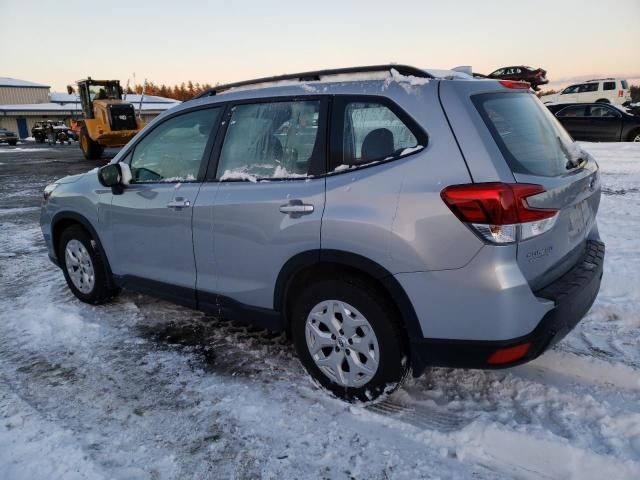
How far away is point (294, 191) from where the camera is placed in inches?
114

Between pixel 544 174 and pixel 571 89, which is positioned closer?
pixel 544 174

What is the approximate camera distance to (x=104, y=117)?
20.1m

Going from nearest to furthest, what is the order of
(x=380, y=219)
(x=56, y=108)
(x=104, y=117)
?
(x=380, y=219)
(x=104, y=117)
(x=56, y=108)

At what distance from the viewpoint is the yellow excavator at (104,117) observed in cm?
1992

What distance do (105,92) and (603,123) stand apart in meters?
19.0

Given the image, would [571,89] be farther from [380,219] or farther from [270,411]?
[270,411]

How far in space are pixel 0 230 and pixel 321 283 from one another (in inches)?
274

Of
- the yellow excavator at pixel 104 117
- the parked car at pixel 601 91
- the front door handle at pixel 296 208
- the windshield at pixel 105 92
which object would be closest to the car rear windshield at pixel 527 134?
the front door handle at pixel 296 208

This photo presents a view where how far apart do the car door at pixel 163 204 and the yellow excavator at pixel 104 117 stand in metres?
17.3

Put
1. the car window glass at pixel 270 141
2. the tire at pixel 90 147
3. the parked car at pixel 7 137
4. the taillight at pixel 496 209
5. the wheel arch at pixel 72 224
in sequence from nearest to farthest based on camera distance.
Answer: the taillight at pixel 496 209
the car window glass at pixel 270 141
the wheel arch at pixel 72 224
the tire at pixel 90 147
the parked car at pixel 7 137

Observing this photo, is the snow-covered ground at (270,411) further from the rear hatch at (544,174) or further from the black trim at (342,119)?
the black trim at (342,119)

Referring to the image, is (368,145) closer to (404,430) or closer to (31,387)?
(404,430)

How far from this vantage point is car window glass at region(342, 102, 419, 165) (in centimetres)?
261

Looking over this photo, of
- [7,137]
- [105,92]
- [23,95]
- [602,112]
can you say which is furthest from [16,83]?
[602,112]
